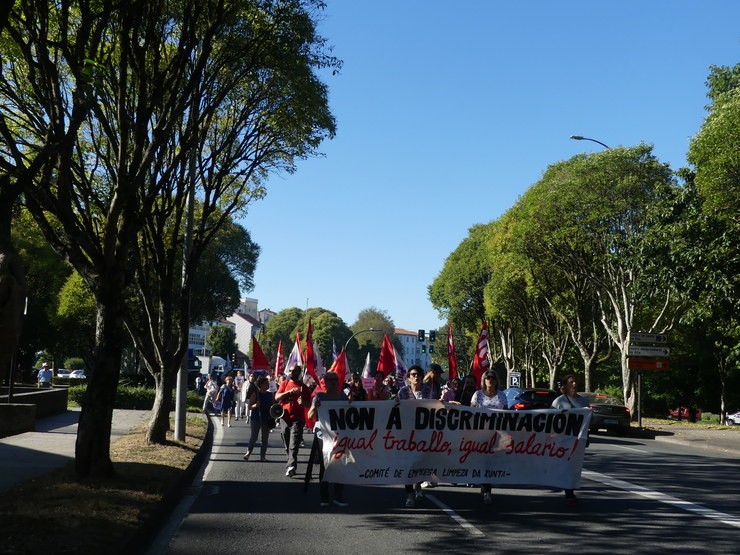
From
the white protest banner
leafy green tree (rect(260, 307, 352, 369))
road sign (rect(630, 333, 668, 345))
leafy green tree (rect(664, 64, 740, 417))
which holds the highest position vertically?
leafy green tree (rect(260, 307, 352, 369))

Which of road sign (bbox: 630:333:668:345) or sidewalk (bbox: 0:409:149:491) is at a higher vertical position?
road sign (bbox: 630:333:668:345)

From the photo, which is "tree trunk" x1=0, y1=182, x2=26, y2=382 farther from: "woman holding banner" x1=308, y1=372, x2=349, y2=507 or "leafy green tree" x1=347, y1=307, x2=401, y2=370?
"leafy green tree" x1=347, y1=307, x2=401, y2=370

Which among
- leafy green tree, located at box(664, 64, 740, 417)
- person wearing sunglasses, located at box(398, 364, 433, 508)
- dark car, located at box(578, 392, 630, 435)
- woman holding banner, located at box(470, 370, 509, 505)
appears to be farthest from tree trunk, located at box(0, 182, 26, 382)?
dark car, located at box(578, 392, 630, 435)

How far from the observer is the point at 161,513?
33.1 ft

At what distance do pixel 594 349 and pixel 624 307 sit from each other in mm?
7246

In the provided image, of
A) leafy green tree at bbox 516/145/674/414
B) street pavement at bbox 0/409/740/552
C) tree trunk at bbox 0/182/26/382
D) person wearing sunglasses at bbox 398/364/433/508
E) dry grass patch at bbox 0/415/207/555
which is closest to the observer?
tree trunk at bbox 0/182/26/382

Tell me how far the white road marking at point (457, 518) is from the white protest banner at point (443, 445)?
1.24 feet

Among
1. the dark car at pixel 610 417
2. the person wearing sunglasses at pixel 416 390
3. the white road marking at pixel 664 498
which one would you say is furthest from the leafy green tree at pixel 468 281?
the person wearing sunglasses at pixel 416 390

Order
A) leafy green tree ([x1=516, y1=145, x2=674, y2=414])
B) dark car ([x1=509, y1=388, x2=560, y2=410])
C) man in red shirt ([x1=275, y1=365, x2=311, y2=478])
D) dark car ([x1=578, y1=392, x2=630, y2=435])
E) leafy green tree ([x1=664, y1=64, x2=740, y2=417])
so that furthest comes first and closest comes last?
leafy green tree ([x1=516, y1=145, x2=674, y2=414]), dark car ([x1=578, y1=392, x2=630, y2=435]), dark car ([x1=509, y1=388, x2=560, y2=410]), leafy green tree ([x1=664, y1=64, x2=740, y2=417]), man in red shirt ([x1=275, y1=365, x2=311, y2=478])

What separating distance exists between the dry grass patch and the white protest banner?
7.71 feet

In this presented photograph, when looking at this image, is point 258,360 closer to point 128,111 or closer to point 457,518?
point 128,111

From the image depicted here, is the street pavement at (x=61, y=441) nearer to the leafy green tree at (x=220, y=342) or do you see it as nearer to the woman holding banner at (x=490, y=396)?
the woman holding banner at (x=490, y=396)

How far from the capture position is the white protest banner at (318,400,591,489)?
11438 mm

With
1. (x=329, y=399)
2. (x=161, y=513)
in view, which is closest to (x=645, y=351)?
(x=329, y=399)
